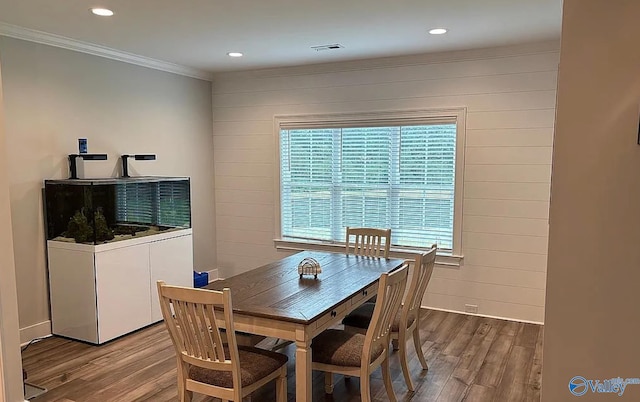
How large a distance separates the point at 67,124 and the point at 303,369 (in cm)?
314

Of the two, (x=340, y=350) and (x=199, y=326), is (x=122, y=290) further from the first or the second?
(x=340, y=350)

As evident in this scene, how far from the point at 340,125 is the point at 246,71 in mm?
1353

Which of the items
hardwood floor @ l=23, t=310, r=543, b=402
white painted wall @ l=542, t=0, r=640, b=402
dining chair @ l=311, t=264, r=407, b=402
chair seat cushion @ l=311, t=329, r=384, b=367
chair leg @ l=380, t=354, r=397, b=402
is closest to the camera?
white painted wall @ l=542, t=0, r=640, b=402

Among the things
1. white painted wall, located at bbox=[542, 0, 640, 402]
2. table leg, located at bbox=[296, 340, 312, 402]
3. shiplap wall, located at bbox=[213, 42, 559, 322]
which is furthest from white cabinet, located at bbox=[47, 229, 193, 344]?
white painted wall, located at bbox=[542, 0, 640, 402]

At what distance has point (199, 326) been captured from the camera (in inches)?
92.6

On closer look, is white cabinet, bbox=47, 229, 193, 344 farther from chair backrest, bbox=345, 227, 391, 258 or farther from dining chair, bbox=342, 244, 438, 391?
dining chair, bbox=342, 244, 438, 391

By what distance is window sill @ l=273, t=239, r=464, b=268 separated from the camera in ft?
15.3

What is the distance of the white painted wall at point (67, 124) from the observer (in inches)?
149

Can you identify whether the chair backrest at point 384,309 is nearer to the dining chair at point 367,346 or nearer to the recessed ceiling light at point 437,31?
the dining chair at point 367,346

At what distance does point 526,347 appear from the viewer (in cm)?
382

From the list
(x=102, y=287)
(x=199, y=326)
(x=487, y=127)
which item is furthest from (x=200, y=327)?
(x=487, y=127)

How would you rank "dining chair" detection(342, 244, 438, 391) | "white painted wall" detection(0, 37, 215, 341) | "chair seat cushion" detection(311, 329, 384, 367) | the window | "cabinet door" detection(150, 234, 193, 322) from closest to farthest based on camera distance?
"chair seat cushion" detection(311, 329, 384, 367) < "dining chair" detection(342, 244, 438, 391) < "white painted wall" detection(0, 37, 215, 341) < "cabinet door" detection(150, 234, 193, 322) < the window

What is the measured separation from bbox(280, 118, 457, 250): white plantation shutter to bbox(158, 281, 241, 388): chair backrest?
2.90 meters

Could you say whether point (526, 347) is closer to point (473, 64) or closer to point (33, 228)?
point (473, 64)
